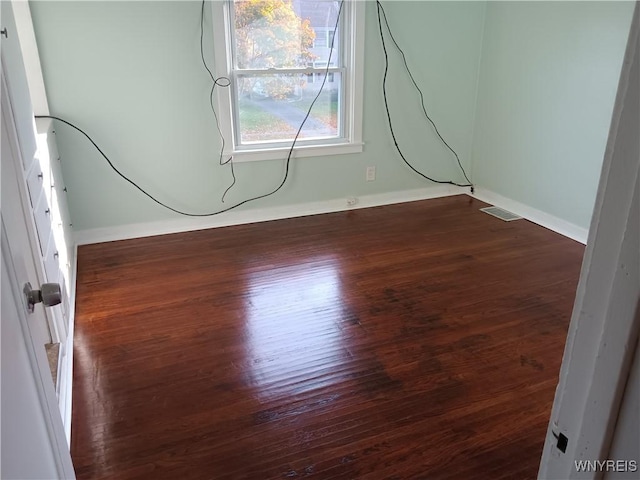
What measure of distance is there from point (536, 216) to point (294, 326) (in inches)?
93.2

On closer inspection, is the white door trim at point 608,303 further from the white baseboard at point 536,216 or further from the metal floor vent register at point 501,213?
the metal floor vent register at point 501,213

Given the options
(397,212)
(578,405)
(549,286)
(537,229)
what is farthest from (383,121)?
(578,405)

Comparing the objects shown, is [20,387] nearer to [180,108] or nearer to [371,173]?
[180,108]

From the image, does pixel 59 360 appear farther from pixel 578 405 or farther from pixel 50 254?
pixel 578 405

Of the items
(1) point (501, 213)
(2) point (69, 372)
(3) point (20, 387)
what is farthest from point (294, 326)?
(1) point (501, 213)

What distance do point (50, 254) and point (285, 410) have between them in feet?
3.75

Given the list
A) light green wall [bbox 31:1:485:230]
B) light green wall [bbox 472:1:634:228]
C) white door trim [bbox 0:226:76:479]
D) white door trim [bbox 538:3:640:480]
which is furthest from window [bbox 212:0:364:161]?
white door trim [bbox 538:3:640:480]

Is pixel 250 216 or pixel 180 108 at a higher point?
pixel 180 108

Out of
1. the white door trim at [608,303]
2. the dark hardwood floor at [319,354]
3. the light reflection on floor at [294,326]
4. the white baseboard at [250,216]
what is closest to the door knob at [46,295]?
the white door trim at [608,303]

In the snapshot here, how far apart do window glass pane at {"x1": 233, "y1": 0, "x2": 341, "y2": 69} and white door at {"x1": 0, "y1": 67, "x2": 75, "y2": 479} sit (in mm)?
2742

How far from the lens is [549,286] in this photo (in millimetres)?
2852

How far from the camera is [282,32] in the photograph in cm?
354

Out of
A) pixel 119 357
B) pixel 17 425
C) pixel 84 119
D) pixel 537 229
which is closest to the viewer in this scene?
pixel 17 425

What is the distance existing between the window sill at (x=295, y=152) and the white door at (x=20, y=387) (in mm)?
2711
